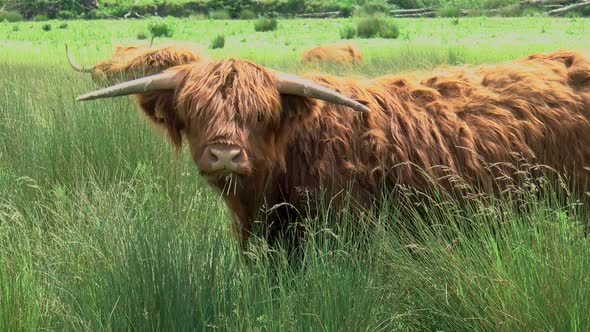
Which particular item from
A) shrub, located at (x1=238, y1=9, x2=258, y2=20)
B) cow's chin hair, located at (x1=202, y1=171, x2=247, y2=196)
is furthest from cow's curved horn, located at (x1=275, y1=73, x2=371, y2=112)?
shrub, located at (x1=238, y1=9, x2=258, y2=20)

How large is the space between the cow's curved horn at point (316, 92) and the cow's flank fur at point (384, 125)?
72 millimetres

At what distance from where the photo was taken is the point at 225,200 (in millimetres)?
4305

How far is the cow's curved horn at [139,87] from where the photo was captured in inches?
166

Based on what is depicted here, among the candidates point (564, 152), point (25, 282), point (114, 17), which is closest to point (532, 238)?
point (564, 152)

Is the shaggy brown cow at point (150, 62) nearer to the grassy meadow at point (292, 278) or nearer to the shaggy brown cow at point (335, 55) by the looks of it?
the grassy meadow at point (292, 278)

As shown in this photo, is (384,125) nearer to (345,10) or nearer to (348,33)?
(348,33)

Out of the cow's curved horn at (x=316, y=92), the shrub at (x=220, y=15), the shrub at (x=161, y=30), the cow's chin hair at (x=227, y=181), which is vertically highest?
the cow's curved horn at (x=316, y=92)

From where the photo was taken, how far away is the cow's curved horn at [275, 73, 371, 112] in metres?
4.14

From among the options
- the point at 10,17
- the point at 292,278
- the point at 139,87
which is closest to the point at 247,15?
the point at 10,17

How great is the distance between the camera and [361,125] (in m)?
4.54

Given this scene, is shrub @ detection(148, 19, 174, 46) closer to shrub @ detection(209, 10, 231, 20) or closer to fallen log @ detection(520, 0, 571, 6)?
→ shrub @ detection(209, 10, 231, 20)

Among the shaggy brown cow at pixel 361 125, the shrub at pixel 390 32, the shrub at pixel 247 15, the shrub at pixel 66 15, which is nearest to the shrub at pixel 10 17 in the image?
the shrub at pixel 66 15

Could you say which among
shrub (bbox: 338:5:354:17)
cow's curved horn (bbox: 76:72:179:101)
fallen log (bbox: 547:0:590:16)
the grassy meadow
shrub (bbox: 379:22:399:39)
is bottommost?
shrub (bbox: 338:5:354:17)

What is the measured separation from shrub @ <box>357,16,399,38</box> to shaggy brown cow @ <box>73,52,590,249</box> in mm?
20627
